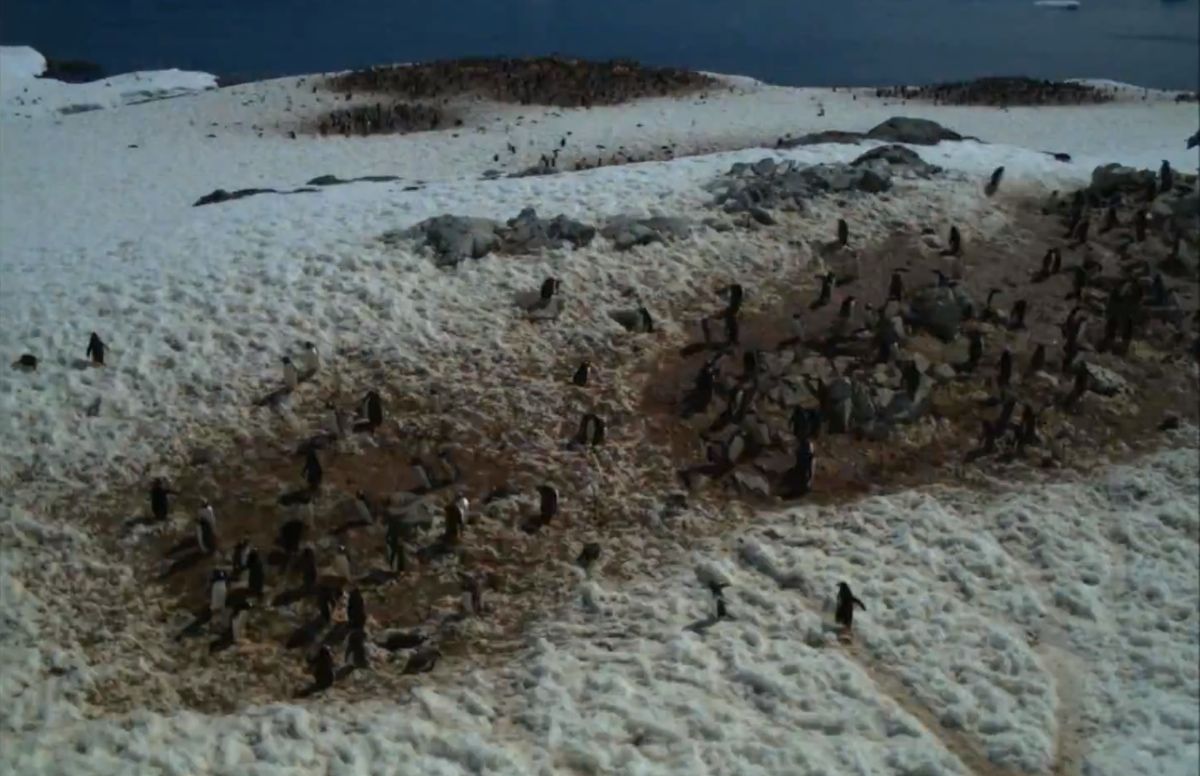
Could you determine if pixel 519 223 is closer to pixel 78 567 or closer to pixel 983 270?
pixel 983 270

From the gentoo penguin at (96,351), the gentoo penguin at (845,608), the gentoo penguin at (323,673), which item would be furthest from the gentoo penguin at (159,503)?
the gentoo penguin at (845,608)

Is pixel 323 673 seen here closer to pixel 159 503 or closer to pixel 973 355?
pixel 159 503

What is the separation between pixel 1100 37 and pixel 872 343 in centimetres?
471

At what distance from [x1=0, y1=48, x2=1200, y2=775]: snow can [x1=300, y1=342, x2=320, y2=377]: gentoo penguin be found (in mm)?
298

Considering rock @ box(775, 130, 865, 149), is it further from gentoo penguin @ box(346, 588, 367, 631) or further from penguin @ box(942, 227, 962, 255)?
gentoo penguin @ box(346, 588, 367, 631)

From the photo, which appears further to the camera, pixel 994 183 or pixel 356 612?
pixel 994 183

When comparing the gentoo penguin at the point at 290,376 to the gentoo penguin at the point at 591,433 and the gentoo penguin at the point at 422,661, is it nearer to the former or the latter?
the gentoo penguin at the point at 591,433

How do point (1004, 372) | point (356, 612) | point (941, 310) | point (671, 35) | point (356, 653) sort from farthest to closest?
1. point (671, 35)
2. point (941, 310)
3. point (1004, 372)
4. point (356, 612)
5. point (356, 653)

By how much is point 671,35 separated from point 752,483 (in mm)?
76994

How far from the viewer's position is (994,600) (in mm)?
10648

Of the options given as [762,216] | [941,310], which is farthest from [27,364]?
[941,310]

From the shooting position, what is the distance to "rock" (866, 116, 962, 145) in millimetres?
22047

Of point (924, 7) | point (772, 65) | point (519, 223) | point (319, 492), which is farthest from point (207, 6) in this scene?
→ point (319, 492)

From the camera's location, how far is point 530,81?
37.8 m
